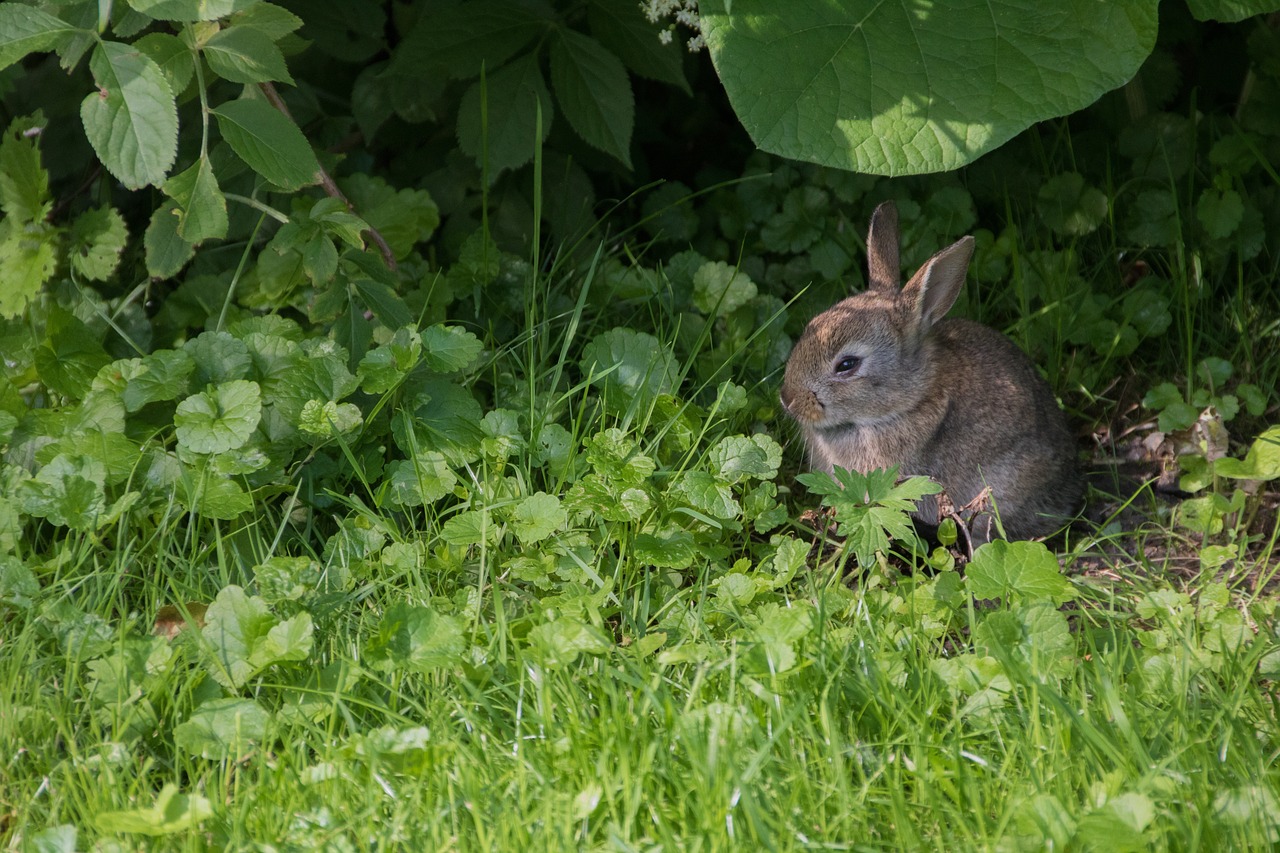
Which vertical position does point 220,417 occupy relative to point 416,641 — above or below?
above

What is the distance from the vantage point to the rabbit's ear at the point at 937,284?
3553 millimetres

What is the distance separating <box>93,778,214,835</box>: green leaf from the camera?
6.88 feet

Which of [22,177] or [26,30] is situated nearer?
[26,30]

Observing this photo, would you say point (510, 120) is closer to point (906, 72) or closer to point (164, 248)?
point (164, 248)

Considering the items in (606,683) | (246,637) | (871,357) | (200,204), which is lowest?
(871,357)

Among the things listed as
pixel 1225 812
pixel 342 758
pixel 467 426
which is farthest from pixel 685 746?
pixel 467 426

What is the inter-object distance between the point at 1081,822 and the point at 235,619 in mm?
1720

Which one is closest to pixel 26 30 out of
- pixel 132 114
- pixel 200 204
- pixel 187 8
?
pixel 132 114

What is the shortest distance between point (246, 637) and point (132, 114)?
1181 millimetres

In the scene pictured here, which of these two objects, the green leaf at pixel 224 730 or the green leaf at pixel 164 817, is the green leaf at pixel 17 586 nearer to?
the green leaf at pixel 224 730

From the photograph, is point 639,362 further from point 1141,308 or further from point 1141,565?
point 1141,308

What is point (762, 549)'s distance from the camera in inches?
130

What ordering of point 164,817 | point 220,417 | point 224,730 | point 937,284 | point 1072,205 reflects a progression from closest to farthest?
point 164,817 → point 224,730 → point 220,417 → point 937,284 → point 1072,205

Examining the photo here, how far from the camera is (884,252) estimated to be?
3865 mm
